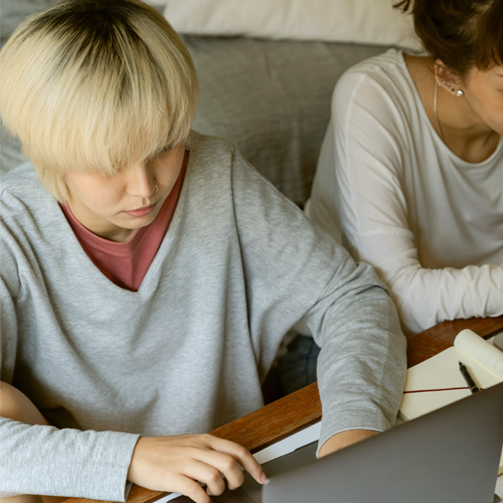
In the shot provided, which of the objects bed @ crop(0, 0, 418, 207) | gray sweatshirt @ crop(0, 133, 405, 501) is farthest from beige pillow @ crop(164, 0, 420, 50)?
gray sweatshirt @ crop(0, 133, 405, 501)

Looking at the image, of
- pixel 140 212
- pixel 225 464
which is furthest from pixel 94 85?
pixel 225 464

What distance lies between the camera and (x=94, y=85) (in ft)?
2.17

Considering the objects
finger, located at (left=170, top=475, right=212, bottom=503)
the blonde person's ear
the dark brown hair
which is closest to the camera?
finger, located at (left=170, top=475, right=212, bottom=503)

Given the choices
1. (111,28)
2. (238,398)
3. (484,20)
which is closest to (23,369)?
(238,398)

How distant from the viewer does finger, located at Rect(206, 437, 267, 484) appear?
69cm

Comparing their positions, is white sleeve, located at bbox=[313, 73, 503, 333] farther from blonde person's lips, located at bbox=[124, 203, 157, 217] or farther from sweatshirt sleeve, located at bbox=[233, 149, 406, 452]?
blonde person's lips, located at bbox=[124, 203, 157, 217]

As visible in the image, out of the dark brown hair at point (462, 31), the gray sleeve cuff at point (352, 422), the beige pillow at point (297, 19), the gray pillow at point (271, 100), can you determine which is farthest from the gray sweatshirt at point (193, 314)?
the beige pillow at point (297, 19)

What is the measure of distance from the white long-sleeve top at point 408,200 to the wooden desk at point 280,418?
0.10 m

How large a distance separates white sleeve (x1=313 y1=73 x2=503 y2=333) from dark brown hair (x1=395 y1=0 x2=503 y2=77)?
133 millimetres

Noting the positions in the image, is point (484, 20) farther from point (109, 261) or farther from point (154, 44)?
point (109, 261)

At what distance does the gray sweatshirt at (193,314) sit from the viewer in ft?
2.69

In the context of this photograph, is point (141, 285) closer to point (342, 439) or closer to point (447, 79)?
point (342, 439)

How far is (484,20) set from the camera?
100 cm

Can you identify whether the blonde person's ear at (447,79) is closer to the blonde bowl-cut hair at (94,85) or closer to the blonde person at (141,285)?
the blonde person at (141,285)
